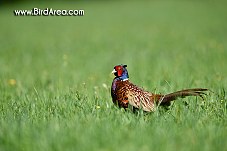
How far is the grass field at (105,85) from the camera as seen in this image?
11.8ft

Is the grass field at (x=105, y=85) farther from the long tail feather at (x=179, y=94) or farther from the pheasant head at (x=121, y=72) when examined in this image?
the pheasant head at (x=121, y=72)

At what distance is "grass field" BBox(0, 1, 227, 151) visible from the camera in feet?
11.8

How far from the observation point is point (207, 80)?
21.2ft

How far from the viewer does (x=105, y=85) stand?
610 cm

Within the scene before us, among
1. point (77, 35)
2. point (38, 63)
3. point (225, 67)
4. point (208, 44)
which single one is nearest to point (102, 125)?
point (225, 67)

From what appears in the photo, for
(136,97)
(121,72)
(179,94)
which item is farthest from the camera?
(121,72)

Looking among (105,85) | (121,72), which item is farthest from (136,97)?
(105,85)

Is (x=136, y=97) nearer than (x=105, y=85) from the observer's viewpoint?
Yes

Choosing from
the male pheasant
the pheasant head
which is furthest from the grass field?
the pheasant head

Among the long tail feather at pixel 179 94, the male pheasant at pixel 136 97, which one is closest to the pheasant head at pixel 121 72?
the male pheasant at pixel 136 97

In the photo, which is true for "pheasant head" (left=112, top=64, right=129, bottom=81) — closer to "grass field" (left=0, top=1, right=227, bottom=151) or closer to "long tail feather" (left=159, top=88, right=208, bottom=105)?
"grass field" (left=0, top=1, right=227, bottom=151)

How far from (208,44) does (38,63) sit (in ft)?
15.1

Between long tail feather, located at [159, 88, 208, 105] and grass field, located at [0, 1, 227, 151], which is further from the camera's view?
long tail feather, located at [159, 88, 208, 105]

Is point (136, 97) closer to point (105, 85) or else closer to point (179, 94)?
point (179, 94)
